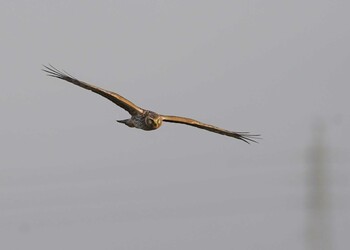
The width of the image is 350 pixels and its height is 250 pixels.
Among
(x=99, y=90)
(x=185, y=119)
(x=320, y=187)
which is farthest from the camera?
(x=320, y=187)

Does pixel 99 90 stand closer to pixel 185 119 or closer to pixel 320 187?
pixel 185 119

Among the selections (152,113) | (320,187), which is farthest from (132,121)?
(320,187)

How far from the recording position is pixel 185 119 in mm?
22125

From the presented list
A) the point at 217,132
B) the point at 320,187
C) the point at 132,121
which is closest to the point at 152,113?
the point at 132,121

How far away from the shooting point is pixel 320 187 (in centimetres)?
2567

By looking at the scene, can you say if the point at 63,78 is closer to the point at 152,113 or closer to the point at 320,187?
the point at 152,113

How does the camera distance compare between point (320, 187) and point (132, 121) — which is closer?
point (132, 121)

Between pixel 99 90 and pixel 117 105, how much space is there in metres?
0.69

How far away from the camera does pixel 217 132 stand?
22859 millimetres

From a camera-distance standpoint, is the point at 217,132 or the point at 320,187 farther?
the point at 320,187

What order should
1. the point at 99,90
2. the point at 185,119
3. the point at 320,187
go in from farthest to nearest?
the point at 320,187, the point at 185,119, the point at 99,90

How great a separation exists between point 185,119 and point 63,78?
248 centimetres

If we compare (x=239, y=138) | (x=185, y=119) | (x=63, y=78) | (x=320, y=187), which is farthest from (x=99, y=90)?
(x=320, y=187)

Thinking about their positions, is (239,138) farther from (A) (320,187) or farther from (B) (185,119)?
(A) (320,187)
